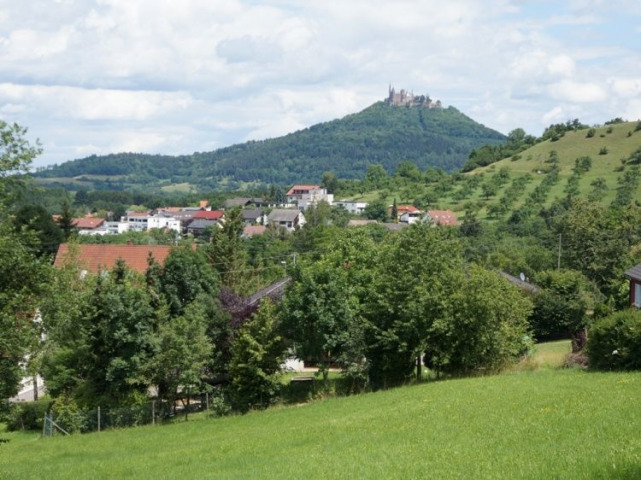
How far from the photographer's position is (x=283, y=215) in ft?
624

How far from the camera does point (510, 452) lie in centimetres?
1589

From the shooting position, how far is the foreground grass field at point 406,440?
15.2 m

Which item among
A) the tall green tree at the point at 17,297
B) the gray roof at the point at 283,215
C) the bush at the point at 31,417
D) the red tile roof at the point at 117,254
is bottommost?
the bush at the point at 31,417

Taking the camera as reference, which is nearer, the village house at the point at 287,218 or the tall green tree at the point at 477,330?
the tall green tree at the point at 477,330

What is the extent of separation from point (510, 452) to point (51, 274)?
12256 millimetres

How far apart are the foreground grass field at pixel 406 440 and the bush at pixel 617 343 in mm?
1240

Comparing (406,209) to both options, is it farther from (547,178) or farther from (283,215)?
(283,215)

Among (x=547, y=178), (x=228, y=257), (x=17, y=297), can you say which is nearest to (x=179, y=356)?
(x=17, y=297)

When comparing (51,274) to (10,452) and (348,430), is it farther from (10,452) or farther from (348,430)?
(10,452)

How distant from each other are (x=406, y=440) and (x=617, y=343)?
498 inches

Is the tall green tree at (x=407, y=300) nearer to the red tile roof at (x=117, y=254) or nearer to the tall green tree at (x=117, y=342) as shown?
the tall green tree at (x=117, y=342)

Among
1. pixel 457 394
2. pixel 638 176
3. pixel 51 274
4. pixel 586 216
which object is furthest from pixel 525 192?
pixel 51 274

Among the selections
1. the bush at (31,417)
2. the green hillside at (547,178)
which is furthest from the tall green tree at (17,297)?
the green hillside at (547,178)

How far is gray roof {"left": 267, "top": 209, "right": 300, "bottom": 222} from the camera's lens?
188 m
